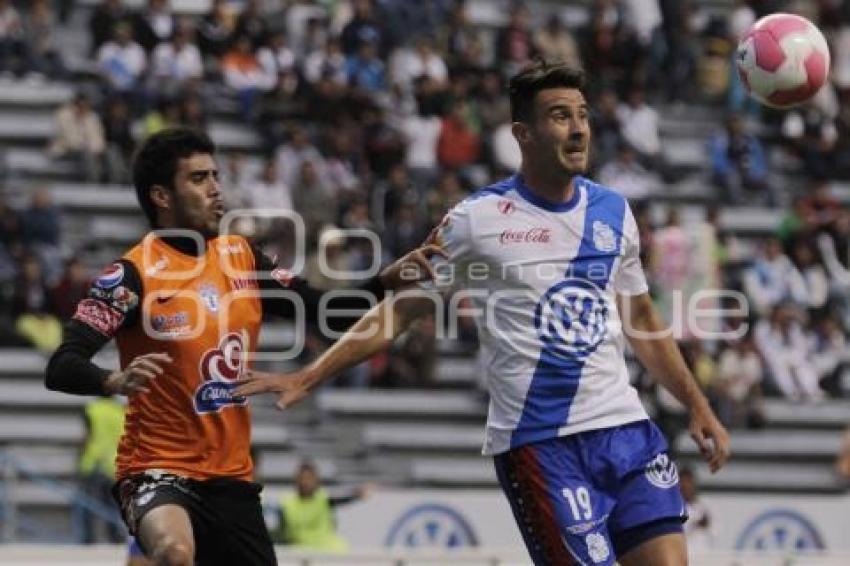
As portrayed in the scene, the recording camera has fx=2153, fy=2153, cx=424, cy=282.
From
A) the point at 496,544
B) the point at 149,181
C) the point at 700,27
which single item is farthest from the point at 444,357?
the point at 149,181

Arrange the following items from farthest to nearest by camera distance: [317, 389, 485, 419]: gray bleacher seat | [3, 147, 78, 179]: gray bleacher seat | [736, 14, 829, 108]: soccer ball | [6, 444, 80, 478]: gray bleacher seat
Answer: [3, 147, 78, 179]: gray bleacher seat < [317, 389, 485, 419]: gray bleacher seat < [6, 444, 80, 478]: gray bleacher seat < [736, 14, 829, 108]: soccer ball

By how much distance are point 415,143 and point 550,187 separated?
15.3 metres

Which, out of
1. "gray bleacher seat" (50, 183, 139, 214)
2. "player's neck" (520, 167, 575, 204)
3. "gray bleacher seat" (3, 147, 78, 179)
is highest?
"gray bleacher seat" (3, 147, 78, 179)

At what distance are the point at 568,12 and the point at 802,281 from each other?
601 cm

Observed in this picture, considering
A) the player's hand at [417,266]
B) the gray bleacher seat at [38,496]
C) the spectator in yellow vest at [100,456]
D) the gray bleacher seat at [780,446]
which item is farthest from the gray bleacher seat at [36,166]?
the player's hand at [417,266]

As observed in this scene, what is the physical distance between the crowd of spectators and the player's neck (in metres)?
12.2

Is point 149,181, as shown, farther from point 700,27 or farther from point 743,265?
point 700,27

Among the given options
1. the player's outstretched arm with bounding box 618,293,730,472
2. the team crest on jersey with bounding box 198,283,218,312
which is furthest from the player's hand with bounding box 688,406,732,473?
the team crest on jersey with bounding box 198,283,218,312

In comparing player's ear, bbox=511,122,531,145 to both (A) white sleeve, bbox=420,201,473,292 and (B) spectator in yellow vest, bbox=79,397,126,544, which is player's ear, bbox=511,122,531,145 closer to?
(A) white sleeve, bbox=420,201,473,292

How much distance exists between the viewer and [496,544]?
18750 mm

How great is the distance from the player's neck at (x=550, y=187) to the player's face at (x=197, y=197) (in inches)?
55.6

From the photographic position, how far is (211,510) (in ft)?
29.7

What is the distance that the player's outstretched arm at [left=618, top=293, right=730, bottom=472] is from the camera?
884 centimetres

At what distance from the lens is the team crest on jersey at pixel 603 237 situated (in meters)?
8.66
